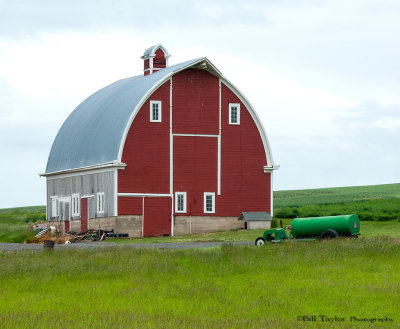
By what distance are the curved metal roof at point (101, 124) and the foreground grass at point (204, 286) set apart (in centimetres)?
1810

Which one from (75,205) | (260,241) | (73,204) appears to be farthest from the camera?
(73,204)

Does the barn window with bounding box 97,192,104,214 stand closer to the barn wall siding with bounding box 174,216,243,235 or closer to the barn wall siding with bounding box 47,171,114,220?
the barn wall siding with bounding box 47,171,114,220

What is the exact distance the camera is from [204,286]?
20.8 metres

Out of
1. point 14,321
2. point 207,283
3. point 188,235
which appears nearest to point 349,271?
point 207,283

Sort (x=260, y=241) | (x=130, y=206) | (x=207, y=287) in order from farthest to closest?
(x=130, y=206) < (x=260, y=241) < (x=207, y=287)

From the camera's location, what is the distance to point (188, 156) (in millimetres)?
48750

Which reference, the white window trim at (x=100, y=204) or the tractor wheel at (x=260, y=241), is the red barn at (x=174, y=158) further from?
the tractor wheel at (x=260, y=241)

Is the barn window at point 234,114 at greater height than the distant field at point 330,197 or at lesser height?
greater

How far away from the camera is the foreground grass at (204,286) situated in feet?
54.4

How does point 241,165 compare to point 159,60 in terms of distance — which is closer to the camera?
point 241,165

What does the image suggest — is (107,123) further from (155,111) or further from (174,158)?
(174,158)

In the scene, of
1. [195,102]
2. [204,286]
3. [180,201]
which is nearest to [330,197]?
[195,102]

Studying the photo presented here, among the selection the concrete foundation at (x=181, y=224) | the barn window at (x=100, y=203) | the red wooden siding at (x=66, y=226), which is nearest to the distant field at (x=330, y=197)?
the concrete foundation at (x=181, y=224)

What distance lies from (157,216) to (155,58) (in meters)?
11.8
